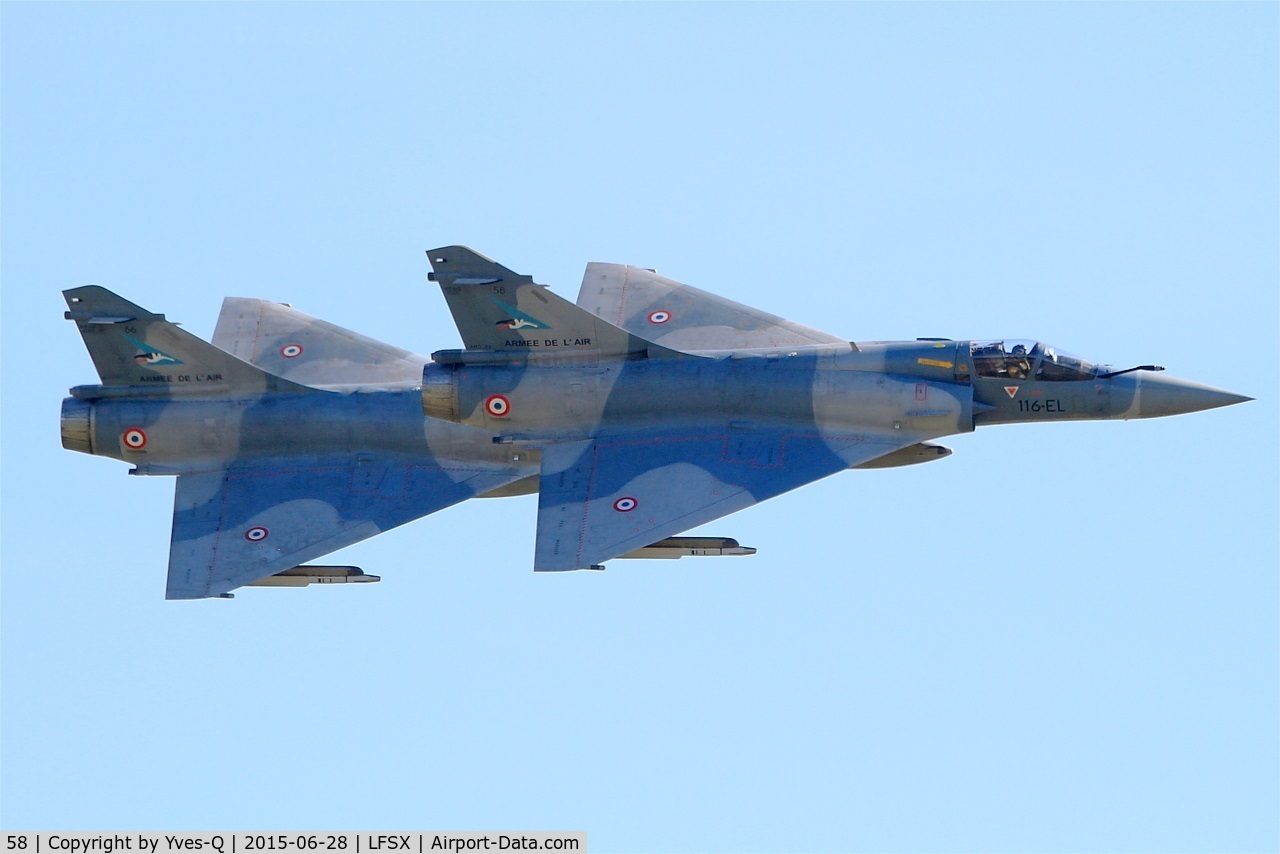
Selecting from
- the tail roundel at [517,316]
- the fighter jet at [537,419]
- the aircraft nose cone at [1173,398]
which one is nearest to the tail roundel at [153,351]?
the fighter jet at [537,419]

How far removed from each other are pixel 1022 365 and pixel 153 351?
48.2ft

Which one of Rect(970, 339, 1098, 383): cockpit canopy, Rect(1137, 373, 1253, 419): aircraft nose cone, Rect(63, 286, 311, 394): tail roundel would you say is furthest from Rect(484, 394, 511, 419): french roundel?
Rect(1137, 373, 1253, 419): aircraft nose cone

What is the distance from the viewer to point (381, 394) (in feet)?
149

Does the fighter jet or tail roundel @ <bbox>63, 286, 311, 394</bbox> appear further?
tail roundel @ <bbox>63, 286, 311, 394</bbox>

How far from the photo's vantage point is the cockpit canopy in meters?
43.7

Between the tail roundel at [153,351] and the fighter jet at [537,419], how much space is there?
4 cm

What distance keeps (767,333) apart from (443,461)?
623 cm

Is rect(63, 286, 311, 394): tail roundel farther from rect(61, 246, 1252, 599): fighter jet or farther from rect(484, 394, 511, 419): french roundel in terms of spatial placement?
rect(484, 394, 511, 419): french roundel

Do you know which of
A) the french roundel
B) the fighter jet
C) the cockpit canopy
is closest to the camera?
the fighter jet

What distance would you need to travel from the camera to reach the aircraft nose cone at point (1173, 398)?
4375 cm

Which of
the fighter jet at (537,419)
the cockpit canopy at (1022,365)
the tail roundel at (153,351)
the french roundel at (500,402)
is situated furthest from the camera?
the tail roundel at (153,351)

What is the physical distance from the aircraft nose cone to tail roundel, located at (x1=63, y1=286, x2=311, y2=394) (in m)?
14.2

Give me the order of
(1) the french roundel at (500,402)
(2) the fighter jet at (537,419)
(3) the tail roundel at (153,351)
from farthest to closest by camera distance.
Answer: (3) the tail roundel at (153,351) → (1) the french roundel at (500,402) → (2) the fighter jet at (537,419)

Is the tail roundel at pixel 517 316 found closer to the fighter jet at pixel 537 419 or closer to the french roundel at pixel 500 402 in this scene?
the fighter jet at pixel 537 419
